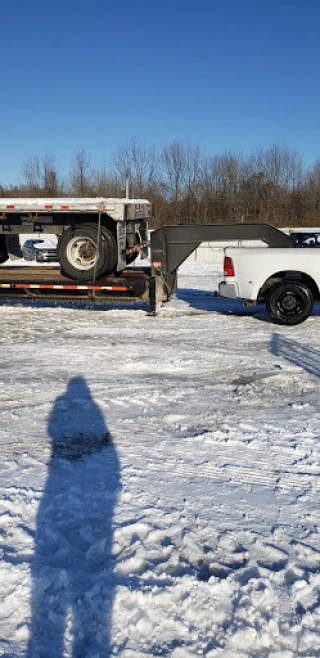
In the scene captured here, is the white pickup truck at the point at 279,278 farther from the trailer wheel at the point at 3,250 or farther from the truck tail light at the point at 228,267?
the trailer wheel at the point at 3,250

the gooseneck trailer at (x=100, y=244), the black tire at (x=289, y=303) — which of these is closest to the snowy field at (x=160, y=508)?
the black tire at (x=289, y=303)

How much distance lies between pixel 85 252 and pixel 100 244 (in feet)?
1.55

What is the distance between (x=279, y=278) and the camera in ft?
32.3

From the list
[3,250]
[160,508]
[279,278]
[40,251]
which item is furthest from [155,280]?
[40,251]

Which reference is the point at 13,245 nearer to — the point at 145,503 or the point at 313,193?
the point at 145,503

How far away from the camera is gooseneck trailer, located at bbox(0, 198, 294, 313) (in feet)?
32.5

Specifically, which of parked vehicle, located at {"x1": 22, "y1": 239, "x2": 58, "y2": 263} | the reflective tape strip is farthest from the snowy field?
parked vehicle, located at {"x1": 22, "y1": 239, "x2": 58, "y2": 263}

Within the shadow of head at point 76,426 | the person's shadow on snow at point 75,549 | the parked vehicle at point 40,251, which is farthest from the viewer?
the parked vehicle at point 40,251

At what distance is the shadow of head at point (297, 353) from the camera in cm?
704

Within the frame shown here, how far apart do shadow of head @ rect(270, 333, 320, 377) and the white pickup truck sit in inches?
41.8

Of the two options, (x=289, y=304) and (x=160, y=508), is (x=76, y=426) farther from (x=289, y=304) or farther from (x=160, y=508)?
(x=289, y=304)

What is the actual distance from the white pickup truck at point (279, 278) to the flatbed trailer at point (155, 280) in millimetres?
525

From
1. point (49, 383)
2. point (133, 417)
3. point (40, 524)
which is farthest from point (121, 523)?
point (49, 383)

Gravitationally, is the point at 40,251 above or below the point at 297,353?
above
